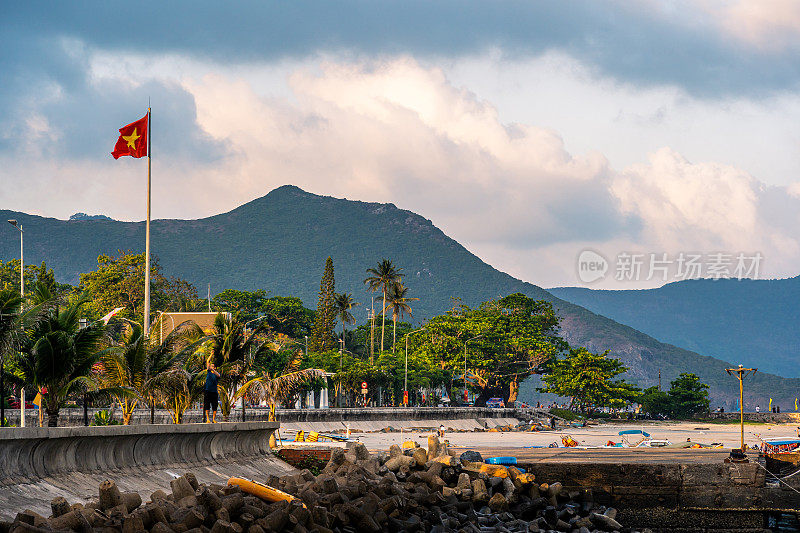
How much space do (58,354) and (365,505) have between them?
1075 centimetres

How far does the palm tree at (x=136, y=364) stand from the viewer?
2614 cm

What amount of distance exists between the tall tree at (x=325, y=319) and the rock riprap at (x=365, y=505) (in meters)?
106

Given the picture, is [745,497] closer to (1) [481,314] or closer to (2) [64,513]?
(2) [64,513]

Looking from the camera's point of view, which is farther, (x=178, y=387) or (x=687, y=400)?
(x=687, y=400)

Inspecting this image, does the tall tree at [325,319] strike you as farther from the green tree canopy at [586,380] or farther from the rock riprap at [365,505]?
the rock riprap at [365,505]

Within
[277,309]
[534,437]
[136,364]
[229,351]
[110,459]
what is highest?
[277,309]

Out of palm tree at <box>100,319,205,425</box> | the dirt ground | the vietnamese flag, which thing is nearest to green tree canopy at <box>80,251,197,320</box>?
the dirt ground

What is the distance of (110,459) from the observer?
15.5 m

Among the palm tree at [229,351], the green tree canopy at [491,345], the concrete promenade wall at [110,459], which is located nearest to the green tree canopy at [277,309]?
the green tree canopy at [491,345]

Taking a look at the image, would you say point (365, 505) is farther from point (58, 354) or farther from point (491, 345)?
point (491, 345)

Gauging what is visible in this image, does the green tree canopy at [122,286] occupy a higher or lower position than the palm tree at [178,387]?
higher

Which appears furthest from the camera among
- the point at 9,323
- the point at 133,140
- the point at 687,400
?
the point at 687,400

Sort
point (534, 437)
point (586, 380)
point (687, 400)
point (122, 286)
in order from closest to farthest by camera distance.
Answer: point (534, 437) → point (122, 286) → point (586, 380) → point (687, 400)

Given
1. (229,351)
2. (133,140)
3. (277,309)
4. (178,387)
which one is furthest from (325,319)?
(178,387)
